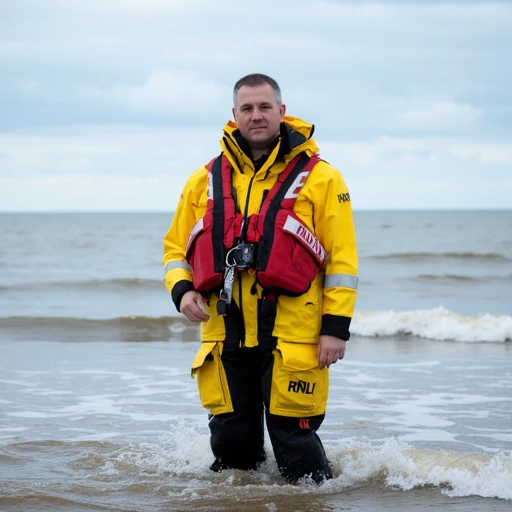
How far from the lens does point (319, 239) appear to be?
4.36 meters

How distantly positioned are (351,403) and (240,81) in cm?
402

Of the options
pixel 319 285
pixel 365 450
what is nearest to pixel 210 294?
pixel 319 285

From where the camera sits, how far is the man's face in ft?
14.4

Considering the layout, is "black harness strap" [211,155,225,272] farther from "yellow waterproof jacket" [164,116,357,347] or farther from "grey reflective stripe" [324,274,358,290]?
"grey reflective stripe" [324,274,358,290]

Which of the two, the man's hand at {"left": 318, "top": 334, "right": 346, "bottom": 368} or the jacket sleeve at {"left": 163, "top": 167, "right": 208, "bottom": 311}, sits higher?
the jacket sleeve at {"left": 163, "top": 167, "right": 208, "bottom": 311}

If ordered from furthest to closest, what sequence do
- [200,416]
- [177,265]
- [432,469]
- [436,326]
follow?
1. [436,326]
2. [200,416]
3. [432,469]
4. [177,265]

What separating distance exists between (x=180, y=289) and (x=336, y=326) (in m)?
0.83

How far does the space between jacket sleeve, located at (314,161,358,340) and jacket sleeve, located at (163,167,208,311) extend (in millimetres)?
647

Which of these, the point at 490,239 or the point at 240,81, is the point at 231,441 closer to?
the point at 240,81

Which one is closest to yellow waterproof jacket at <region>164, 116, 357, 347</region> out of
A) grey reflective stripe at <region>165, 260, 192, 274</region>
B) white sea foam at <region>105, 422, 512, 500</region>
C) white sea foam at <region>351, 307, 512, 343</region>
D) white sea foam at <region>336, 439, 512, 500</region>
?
grey reflective stripe at <region>165, 260, 192, 274</region>

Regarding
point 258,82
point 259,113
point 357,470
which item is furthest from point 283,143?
point 357,470

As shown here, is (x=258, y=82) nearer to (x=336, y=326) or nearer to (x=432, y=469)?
(x=336, y=326)

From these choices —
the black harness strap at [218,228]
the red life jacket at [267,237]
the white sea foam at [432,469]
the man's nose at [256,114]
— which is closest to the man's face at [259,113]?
the man's nose at [256,114]

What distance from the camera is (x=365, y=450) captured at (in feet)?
18.1
